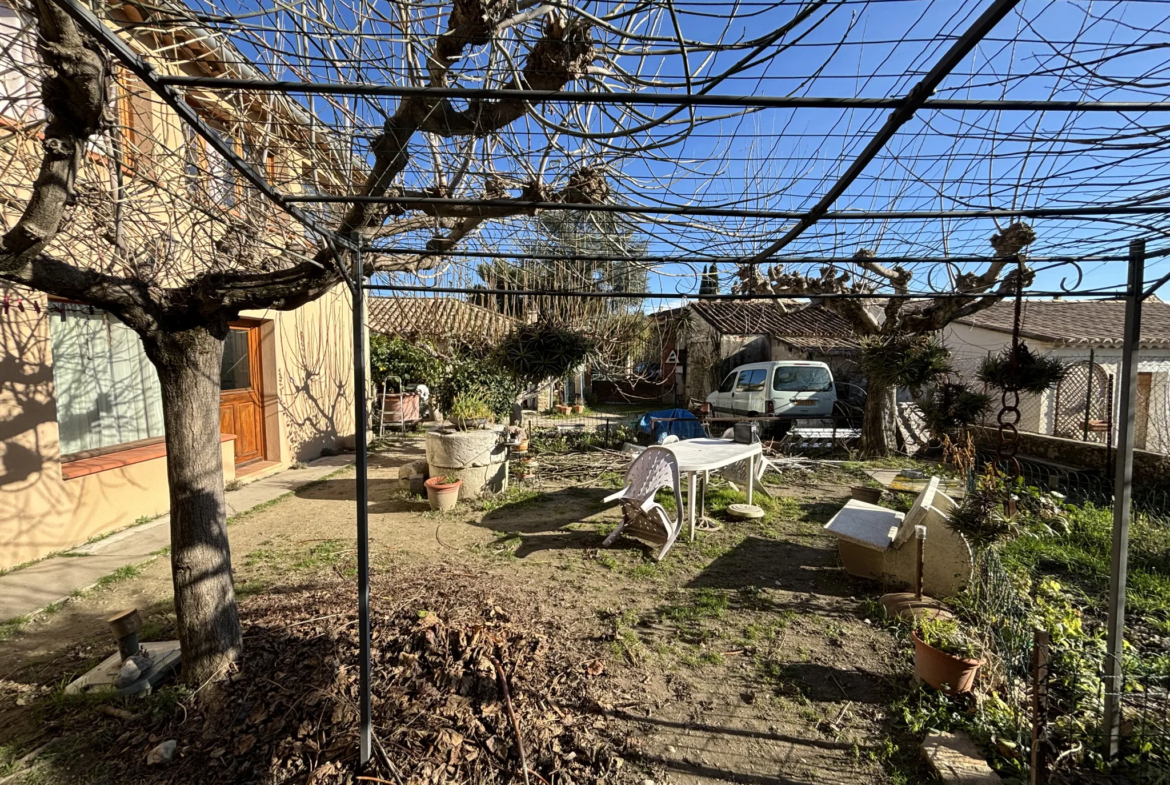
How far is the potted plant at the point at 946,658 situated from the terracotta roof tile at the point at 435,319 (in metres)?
8.20

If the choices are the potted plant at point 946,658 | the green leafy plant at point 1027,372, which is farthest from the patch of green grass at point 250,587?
the green leafy plant at point 1027,372

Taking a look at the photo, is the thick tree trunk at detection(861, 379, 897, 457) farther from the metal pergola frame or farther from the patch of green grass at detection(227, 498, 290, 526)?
the patch of green grass at detection(227, 498, 290, 526)

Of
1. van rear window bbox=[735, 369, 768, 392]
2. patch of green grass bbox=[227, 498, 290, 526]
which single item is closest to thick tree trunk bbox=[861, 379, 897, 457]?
van rear window bbox=[735, 369, 768, 392]

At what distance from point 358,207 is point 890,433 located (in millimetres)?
9424

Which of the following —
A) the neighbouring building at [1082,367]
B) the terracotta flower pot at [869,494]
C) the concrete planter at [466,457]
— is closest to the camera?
the terracotta flower pot at [869,494]

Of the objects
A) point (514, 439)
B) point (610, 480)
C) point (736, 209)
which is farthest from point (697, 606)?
point (514, 439)

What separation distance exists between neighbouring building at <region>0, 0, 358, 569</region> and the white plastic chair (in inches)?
130

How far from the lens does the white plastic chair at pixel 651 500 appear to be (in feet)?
14.4

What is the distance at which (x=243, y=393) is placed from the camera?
7086mm

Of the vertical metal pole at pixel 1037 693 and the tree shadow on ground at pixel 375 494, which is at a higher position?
the vertical metal pole at pixel 1037 693

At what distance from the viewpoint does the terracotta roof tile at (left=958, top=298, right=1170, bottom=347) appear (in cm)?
972

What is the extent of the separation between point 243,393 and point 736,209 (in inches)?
303

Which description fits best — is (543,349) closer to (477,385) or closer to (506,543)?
(506,543)

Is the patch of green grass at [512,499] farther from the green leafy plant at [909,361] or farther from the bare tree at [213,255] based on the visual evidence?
the green leafy plant at [909,361]
